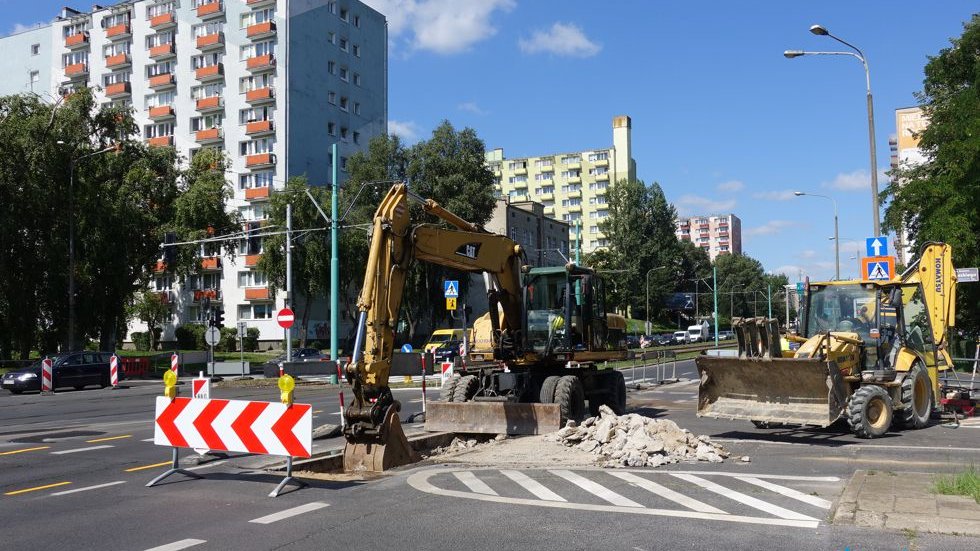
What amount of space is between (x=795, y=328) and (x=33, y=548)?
13547mm

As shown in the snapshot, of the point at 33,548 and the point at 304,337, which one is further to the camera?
the point at 304,337

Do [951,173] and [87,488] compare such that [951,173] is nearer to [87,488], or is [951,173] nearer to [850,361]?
[850,361]

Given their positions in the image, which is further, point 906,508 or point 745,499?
point 745,499

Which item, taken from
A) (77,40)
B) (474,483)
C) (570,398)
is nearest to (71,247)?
(570,398)

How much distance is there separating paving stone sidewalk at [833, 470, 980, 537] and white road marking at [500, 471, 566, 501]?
276cm

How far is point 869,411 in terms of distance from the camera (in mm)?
13578

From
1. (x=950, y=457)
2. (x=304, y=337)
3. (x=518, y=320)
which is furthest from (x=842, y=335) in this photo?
(x=304, y=337)

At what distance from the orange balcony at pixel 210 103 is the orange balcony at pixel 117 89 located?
9602 mm

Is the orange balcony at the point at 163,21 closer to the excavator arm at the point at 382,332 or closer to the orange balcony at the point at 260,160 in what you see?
the orange balcony at the point at 260,160

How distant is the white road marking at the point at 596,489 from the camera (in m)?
8.42

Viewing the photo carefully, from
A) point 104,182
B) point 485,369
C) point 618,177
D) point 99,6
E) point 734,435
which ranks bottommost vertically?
point 734,435

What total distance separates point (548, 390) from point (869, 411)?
526cm

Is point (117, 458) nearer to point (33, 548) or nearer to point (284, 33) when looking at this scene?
point (33, 548)

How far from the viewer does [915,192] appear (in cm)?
3559
